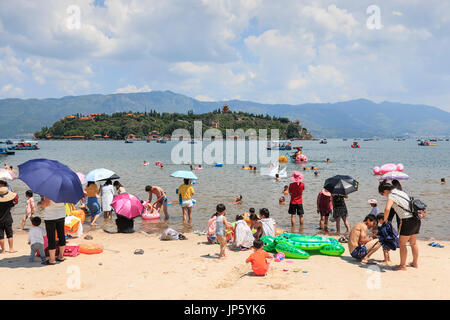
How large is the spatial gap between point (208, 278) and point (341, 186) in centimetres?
658

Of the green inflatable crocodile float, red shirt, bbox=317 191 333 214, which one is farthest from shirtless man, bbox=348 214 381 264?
red shirt, bbox=317 191 333 214

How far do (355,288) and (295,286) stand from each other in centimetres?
115

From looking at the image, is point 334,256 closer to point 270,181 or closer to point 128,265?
point 128,265

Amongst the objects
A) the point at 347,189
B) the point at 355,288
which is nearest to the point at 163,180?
the point at 347,189

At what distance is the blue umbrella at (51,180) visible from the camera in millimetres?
7652

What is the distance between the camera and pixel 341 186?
1193 cm

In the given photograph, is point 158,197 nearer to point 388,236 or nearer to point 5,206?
point 5,206

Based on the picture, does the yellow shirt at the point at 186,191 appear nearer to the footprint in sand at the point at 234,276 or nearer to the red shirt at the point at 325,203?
the red shirt at the point at 325,203

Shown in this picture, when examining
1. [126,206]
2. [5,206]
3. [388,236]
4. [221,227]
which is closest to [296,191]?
[221,227]

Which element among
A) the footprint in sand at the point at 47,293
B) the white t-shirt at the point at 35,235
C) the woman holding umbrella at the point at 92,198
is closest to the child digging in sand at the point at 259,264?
the footprint in sand at the point at 47,293

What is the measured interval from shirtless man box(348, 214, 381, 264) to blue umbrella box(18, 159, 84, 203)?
7.00 meters

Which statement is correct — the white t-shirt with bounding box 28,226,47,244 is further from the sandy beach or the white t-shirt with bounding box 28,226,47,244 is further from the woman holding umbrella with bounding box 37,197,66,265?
the sandy beach

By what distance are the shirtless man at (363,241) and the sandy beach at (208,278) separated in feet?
0.92

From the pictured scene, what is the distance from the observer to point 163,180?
30375mm
